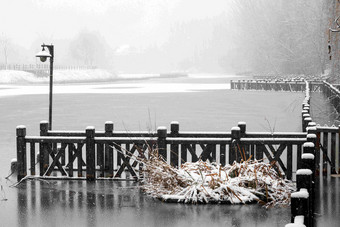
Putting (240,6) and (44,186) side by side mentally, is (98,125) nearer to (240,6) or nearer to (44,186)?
(44,186)

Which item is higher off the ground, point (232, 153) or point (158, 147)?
point (158, 147)

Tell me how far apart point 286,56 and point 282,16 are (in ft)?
38.3

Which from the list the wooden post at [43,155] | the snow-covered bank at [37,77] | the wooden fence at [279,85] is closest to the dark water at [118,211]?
the wooden post at [43,155]

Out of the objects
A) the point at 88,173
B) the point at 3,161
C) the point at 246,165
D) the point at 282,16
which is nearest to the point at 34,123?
the point at 3,161

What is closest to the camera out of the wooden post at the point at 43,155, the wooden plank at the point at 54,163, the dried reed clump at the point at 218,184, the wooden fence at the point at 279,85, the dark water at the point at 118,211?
the dark water at the point at 118,211

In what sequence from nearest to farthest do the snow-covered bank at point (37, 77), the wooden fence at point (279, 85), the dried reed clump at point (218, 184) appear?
the dried reed clump at point (218, 184) → the wooden fence at point (279, 85) → the snow-covered bank at point (37, 77)

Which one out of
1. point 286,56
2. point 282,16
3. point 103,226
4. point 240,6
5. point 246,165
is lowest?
point 103,226

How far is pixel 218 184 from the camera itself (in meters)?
9.61

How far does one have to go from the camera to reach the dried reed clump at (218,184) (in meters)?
9.38

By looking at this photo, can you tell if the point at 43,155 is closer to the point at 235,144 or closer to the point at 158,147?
the point at 158,147

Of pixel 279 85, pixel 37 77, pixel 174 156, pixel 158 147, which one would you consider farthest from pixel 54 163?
pixel 37 77

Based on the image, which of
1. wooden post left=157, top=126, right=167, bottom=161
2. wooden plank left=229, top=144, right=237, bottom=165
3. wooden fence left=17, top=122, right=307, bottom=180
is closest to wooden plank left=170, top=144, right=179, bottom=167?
wooden fence left=17, top=122, right=307, bottom=180

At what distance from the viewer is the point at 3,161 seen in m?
14.5

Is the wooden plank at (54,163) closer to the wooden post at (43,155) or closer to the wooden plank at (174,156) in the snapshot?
the wooden post at (43,155)
